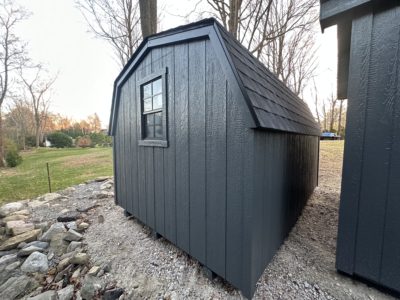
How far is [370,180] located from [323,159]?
35.3 ft

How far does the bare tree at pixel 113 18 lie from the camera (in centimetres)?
784

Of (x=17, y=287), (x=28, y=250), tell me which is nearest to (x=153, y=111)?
(x=17, y=287)

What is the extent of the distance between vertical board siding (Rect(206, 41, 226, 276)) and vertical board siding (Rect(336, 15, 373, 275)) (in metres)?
1.38

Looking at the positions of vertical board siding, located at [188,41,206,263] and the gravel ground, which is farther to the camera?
vertical board siding, located at [188,41,206,263]

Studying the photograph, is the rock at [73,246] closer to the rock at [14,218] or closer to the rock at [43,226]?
the rock at [43,226]

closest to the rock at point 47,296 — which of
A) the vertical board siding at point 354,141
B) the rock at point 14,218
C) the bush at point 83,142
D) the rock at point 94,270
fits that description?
the rock at point 94,270

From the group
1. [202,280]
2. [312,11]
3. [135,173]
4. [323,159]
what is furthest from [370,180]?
[323,159]

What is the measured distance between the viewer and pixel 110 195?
5.67m

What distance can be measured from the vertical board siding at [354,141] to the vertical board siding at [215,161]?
1383 millimetres

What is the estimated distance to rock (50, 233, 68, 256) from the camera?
124 inches

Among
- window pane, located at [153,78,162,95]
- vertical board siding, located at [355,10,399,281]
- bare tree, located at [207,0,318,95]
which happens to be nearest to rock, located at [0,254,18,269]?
window pane, located at [153,78,162,95]

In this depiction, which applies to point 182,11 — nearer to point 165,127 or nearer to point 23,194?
point 165,127

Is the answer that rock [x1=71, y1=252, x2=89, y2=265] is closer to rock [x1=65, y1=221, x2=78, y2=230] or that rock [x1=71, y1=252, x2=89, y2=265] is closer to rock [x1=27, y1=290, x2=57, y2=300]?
rock [x1=27, y1=290, x2=57, y2=300]

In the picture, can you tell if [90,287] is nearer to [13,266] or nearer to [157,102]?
[13,266]
